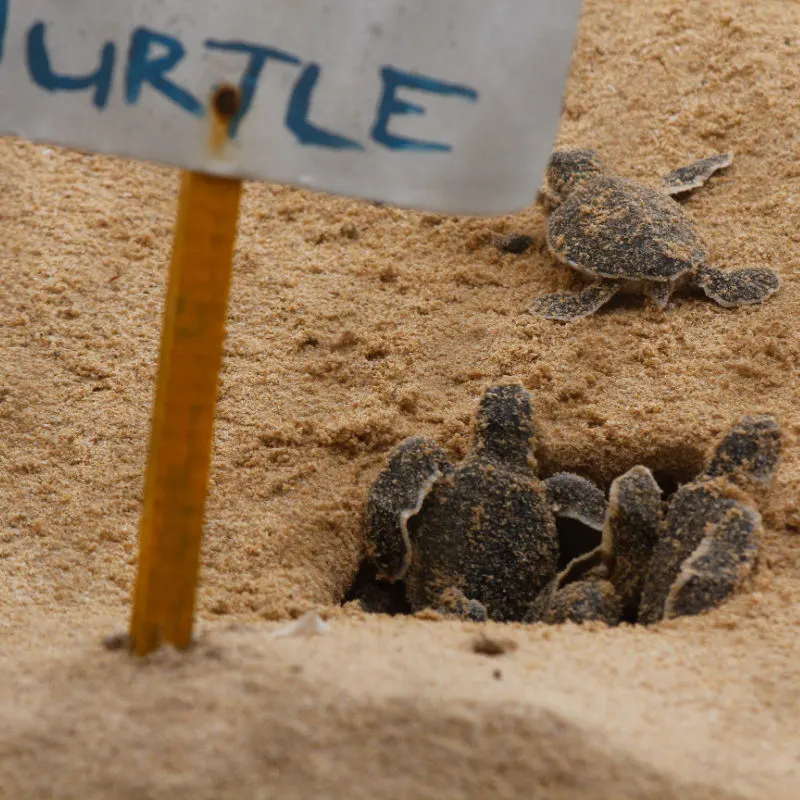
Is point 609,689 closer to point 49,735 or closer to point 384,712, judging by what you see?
point 384,712

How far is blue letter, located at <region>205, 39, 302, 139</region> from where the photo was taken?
3.47ft

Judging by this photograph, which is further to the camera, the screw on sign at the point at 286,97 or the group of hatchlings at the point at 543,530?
the group of hatchlings at the point at 543,530

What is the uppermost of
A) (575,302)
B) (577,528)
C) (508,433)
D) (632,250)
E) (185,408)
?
(632,250)

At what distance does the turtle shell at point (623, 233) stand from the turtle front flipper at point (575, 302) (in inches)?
1.4

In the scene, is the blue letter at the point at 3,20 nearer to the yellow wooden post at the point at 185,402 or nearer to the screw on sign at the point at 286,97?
the screw on sign at the point at 286,97

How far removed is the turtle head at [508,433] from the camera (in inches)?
79.8

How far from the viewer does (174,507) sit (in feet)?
3.92

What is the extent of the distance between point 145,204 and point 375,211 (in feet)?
2.30

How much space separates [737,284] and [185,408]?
1.73m

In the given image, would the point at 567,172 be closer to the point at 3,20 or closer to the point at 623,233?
the point at 623,233

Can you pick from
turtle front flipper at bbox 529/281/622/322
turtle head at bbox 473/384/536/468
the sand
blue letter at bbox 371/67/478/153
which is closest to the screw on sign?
blue letter at bbox 371/67/478/153

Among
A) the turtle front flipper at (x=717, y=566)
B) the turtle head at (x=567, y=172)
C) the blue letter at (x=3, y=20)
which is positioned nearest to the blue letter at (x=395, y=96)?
the blue letter at (x=3, y=20)

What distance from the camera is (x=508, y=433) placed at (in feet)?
6.66

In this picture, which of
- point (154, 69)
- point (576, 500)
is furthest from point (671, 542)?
point (154, 69)
